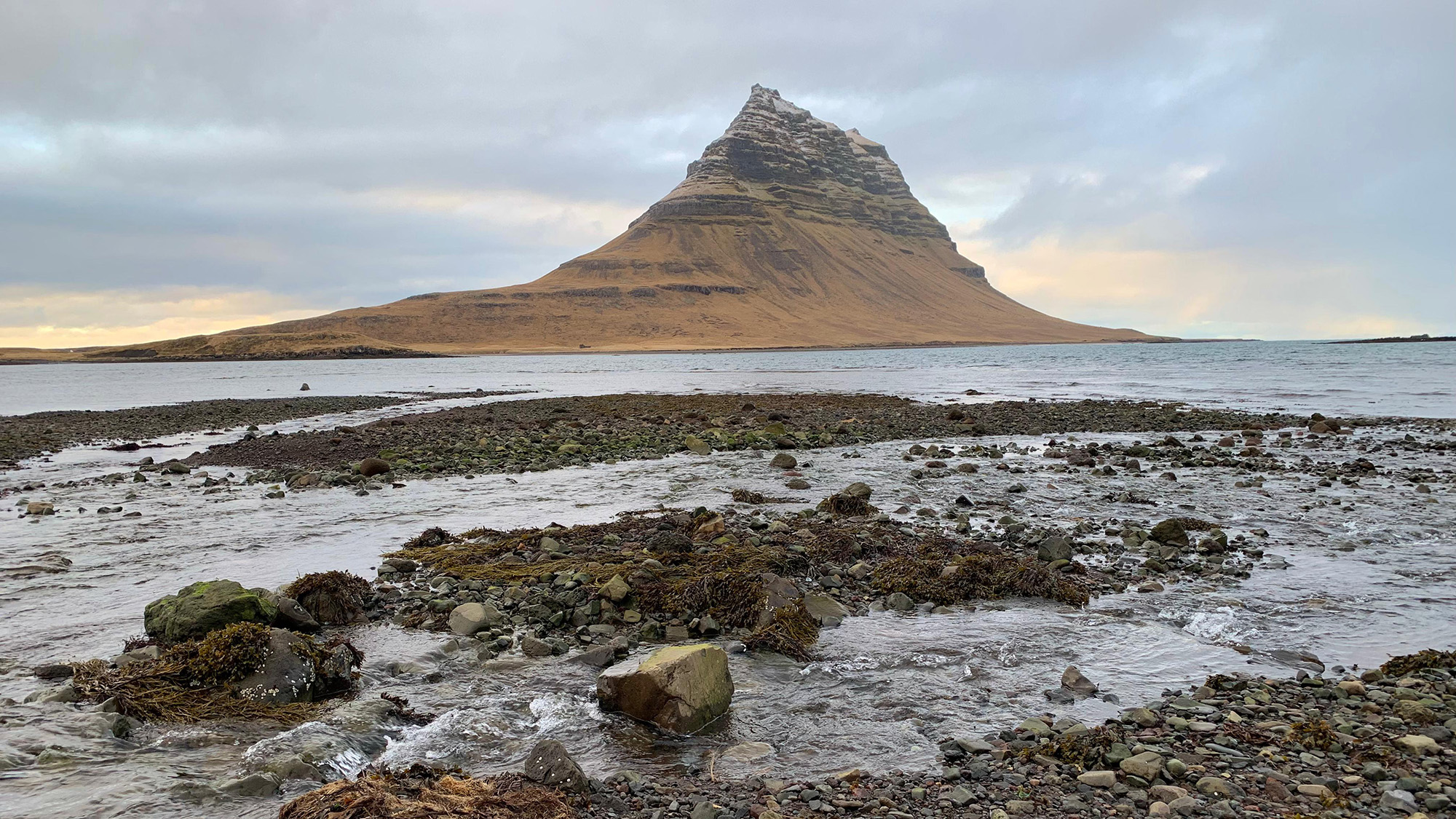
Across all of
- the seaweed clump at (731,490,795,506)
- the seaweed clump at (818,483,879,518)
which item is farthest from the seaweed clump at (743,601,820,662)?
the seaweed clump at (731,490,795,506)

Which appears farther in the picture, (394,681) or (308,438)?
(308,438)

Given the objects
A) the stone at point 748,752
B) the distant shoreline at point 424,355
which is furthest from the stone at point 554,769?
the distant shoreline at point 424,355

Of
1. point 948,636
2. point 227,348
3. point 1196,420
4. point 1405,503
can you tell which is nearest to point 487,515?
point 948,636

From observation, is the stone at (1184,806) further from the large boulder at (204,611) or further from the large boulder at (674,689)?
the large boulder at (204,611)

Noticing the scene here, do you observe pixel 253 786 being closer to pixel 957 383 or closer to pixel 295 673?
pixel 295 673

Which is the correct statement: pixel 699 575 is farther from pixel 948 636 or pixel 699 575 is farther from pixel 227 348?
pixel 227 348

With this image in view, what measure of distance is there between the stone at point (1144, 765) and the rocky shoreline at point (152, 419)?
82.0 feet

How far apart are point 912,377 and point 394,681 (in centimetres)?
5938

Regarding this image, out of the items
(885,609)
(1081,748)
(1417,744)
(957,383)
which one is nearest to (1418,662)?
(1417,744)

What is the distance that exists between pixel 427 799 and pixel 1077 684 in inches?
198

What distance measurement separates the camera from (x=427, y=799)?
4.59 meters

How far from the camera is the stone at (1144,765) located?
16.2 feet

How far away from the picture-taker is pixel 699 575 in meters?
9.26

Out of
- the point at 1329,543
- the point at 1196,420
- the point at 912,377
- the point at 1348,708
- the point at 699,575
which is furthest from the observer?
the point at 912,377
